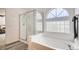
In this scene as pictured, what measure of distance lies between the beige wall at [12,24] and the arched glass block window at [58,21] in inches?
17.3

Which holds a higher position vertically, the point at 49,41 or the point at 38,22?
the point at 38,22

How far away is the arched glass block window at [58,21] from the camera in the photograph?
1.79 metres

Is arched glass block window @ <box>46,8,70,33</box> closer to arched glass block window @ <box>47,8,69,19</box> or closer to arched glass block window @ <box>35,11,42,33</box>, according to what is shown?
arched glass block window @ <box>47,8,69,19</box>

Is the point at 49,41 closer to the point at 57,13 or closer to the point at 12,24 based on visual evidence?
the point at 57,13

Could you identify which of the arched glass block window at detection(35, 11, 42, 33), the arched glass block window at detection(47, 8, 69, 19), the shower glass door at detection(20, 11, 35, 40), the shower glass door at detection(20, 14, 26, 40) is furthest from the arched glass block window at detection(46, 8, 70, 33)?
the shower glass door at detection(20, 14, 26, 40)

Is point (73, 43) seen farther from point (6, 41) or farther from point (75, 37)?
point (6, 41)

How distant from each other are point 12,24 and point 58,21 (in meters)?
0.75

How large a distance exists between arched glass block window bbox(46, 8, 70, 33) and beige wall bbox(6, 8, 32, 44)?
440 mm

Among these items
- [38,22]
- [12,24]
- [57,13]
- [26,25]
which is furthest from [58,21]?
[12,24]

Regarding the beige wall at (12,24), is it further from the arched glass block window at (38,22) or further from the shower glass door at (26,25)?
the arched glass block window at (38,22)

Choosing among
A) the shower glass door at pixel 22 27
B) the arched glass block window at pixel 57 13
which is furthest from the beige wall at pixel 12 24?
the arched glass block window at pixel 57 13

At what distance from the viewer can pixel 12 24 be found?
6.01 feet

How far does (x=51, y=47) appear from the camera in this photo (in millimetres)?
1821
